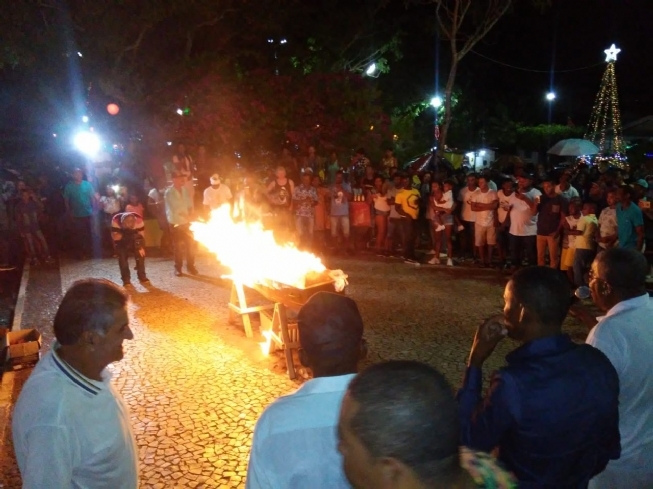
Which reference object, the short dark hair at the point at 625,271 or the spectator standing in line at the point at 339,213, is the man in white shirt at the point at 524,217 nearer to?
the spectator standing in line at the point at 339,213

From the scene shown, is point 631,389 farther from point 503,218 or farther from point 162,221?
point 162,221

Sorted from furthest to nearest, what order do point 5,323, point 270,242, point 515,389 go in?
point 5,323, point 270,242, point 515,389

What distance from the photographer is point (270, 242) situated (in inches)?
339

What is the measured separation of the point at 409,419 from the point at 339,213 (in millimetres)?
12747

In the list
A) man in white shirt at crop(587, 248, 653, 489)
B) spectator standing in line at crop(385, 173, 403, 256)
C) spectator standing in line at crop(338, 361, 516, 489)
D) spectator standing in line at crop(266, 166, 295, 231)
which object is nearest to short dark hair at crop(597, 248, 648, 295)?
man in white shirt at crop(587, 248, 653, 489)

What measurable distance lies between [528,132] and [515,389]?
3752cm

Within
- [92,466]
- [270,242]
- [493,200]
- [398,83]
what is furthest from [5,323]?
[398,83]

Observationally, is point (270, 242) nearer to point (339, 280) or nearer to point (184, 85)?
point (339, 280)

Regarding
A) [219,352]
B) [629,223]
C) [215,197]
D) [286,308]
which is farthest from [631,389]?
[215,197]

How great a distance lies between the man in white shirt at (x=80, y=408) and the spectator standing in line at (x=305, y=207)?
11182 mm

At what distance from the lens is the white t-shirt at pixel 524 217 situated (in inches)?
453

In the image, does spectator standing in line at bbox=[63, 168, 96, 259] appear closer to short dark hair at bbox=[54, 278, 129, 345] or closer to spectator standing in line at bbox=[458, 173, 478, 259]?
spectator standing in line at bbox=[458, 173, 478, 259]

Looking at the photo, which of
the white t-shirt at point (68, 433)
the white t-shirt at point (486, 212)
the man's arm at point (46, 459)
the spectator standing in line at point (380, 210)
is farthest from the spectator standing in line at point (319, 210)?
the man's arm at point (46, 459)

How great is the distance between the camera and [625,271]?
10.2 ft
